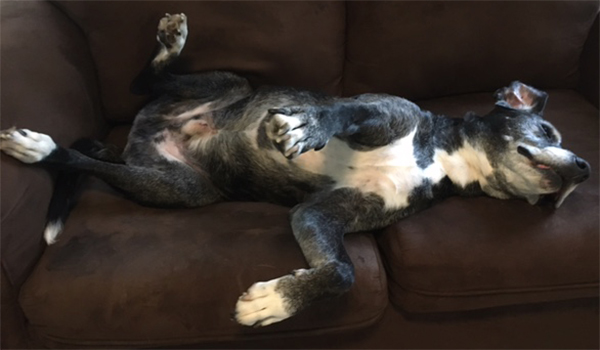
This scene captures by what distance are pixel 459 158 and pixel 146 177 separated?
1202 mm

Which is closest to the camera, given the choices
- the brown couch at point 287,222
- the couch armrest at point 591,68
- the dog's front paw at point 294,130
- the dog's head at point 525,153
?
the dog's front paw at point 294,130

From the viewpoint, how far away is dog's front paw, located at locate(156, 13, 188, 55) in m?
2.20

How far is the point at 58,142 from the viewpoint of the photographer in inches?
80.9

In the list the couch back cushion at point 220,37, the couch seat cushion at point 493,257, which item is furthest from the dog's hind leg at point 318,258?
the couch back cushion at point 220,37

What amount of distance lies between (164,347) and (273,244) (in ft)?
1.59

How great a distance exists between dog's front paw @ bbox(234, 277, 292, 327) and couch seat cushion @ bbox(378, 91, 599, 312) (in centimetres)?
45

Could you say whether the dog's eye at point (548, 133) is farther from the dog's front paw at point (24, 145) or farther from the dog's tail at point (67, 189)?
the dog's front paw at point (24, 145)

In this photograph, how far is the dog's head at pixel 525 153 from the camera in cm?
191

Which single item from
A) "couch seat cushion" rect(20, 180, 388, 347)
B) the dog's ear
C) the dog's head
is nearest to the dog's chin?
the dog's head

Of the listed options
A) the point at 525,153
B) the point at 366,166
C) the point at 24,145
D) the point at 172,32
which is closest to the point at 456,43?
the point at 525,153

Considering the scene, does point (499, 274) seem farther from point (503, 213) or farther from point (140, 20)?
point (140, 20)

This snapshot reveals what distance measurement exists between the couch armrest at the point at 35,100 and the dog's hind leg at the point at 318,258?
2.35ft

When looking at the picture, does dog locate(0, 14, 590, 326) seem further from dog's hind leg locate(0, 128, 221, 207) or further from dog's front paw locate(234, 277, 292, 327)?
dog's front paw locate(234, 277, 292, 327)

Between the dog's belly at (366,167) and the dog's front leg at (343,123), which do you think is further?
the dog's belly at (366,167)
